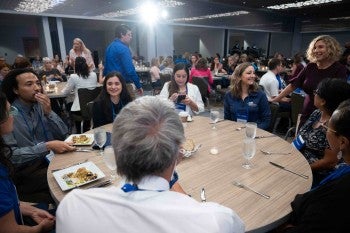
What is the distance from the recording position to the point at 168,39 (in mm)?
11602

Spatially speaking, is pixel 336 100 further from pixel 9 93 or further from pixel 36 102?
pixel 9 93

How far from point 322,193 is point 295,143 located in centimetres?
102

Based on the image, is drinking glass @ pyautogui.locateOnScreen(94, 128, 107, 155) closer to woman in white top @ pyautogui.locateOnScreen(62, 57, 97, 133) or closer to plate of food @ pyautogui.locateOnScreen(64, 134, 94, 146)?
plate of food @ pyautogui.locateOnScreen(64, 134, 94, 146)

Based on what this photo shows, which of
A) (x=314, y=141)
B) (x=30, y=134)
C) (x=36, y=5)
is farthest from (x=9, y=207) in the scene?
(x=36, y=5)

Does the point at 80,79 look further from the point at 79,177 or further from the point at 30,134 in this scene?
the point at 79,177

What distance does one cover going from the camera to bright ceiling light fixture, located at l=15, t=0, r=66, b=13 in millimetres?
8352

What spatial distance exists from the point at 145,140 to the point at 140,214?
8.3 inches

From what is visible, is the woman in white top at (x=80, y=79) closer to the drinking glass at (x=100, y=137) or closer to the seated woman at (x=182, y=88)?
the seated woman at (x=182, y=88)

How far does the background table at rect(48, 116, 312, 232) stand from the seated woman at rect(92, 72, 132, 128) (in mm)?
885

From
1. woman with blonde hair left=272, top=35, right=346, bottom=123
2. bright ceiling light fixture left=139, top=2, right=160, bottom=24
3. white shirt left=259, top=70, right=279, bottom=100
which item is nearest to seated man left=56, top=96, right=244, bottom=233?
woman with blonde hair left=272, top=35, right=346, bottom=123

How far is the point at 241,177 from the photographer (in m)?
1.38

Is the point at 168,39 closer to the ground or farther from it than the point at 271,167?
farther from it

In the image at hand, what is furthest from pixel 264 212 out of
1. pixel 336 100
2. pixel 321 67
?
pixel 321 67

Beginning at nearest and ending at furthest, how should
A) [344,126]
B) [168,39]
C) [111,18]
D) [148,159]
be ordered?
[148,159] < [344,126] < [111,18] < [168,39]
